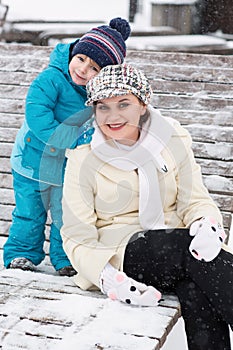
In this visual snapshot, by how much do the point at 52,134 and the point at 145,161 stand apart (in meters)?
0.47

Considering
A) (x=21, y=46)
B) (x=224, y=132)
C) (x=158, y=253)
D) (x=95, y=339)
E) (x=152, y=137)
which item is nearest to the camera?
(x=95, y=339)

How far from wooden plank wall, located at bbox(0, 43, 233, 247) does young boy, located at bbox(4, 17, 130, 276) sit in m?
0.58

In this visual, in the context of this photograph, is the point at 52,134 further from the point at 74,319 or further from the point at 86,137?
the point at 74,319

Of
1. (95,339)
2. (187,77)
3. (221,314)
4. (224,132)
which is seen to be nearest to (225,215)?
(224,132)

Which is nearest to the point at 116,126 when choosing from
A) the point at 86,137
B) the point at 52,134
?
the point at 86,137

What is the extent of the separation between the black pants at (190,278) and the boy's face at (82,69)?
2.48ft

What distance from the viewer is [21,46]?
4551 mm

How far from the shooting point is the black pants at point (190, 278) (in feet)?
7.82

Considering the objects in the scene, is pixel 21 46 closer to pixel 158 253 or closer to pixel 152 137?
pixel 152 137

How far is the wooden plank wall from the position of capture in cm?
384

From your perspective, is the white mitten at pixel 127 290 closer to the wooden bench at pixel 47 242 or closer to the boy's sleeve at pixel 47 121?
the wooden bench at pixel 47 242

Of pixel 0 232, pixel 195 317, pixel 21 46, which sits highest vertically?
pixel 21 46

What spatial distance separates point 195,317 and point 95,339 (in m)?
0.44

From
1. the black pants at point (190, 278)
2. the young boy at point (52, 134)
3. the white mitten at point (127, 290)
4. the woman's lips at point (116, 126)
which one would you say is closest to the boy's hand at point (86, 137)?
the young boy at point (52, 134)
